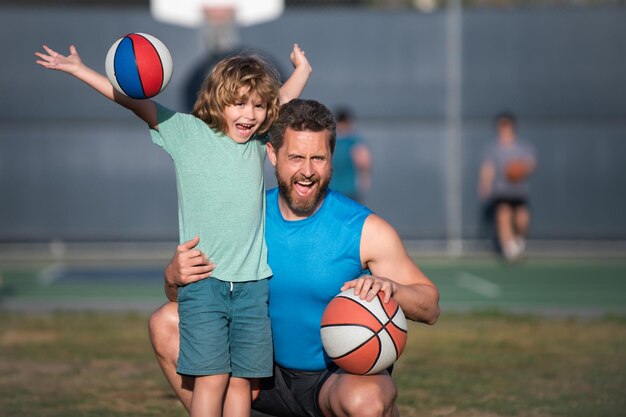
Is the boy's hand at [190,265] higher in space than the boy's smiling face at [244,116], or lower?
lower

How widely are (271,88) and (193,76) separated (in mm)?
14757

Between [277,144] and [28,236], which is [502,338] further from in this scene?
[28,236]

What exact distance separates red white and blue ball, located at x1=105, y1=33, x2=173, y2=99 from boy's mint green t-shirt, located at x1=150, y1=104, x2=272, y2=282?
0.19 metres

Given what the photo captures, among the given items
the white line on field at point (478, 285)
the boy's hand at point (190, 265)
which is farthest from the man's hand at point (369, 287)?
the white line on field at point (478, 285)

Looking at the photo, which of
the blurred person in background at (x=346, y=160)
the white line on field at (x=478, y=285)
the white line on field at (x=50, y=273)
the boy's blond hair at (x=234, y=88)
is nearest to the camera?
the boy's blond hair at (x=234, y=88)

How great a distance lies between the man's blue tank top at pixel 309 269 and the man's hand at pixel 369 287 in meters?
0.29

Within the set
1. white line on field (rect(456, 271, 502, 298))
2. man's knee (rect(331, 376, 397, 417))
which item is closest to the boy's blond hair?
man's knee (rect(331, 376, 397, 417))

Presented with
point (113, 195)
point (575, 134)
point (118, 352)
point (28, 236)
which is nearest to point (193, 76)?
point (113, 195)

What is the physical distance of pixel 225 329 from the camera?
5.48 metres

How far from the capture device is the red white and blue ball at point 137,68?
211 inches

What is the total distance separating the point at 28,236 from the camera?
1992cm

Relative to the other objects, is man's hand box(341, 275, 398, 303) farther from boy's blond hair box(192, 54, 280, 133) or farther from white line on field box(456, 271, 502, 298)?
white line on field box(456, 271, 502, 298)

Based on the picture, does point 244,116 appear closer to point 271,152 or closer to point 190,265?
point 271,152

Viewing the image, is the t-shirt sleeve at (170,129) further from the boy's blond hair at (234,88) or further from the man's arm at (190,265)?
the man's arm at (190,265)
